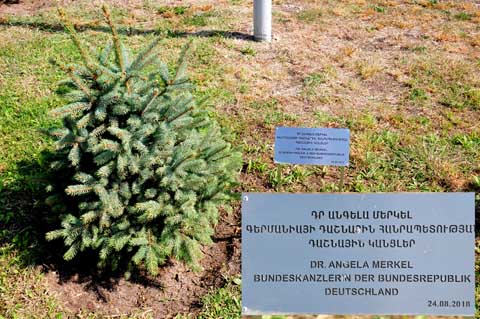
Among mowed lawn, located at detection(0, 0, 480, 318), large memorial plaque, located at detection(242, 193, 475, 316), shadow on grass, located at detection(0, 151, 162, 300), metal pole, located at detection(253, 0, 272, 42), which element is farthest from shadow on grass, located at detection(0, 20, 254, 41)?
large memorial plaque, located at detection(242, 193, 475, 316)

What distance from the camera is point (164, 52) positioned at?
6.46 metres

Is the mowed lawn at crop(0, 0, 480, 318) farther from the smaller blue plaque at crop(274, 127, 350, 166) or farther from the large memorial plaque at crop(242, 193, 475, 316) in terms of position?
the large memorial plaque at crop(242, 193, 475, 316)

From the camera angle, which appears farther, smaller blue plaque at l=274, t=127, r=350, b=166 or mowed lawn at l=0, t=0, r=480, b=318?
mowed lawn at l=0, t=0, r=480, b=318

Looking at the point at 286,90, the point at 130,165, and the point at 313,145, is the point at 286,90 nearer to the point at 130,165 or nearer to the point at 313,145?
the point at 313,145

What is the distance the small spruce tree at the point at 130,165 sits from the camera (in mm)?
3068

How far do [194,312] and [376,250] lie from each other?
1.44 meters

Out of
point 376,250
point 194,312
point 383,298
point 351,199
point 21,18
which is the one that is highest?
point 21,18

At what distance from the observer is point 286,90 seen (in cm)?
585

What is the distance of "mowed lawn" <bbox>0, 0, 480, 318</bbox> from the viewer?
3859 mm

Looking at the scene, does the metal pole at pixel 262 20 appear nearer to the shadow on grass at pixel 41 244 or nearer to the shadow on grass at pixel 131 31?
the shadow on grass at pixel 131 31

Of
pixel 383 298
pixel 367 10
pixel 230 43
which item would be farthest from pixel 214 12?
pixel 383 298

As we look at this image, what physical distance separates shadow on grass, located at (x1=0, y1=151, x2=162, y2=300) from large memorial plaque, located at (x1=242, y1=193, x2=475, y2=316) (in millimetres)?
1335

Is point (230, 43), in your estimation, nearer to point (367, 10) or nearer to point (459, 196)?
point (367, 10)

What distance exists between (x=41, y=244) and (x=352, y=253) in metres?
2.30
